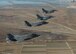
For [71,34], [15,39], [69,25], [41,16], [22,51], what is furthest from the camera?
[41,16]

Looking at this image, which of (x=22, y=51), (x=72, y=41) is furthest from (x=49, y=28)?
(x=22, y=51)

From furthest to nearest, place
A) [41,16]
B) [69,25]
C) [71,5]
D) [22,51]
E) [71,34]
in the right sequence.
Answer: [71,5] → [41,16] → [69,25] → [71,34] → [22,51]

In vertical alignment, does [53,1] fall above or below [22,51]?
above

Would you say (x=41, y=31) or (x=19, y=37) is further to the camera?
(x=41, y=31)

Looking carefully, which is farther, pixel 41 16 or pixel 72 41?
pixel 41 16

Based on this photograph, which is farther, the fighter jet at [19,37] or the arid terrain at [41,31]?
the fighter jet at [19,37]

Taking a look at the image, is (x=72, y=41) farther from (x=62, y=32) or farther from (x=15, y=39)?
(x=15, y=39)

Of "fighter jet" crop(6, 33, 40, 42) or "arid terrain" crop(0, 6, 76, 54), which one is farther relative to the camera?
"fighter jet" crop(6, 33, 40, 42)
